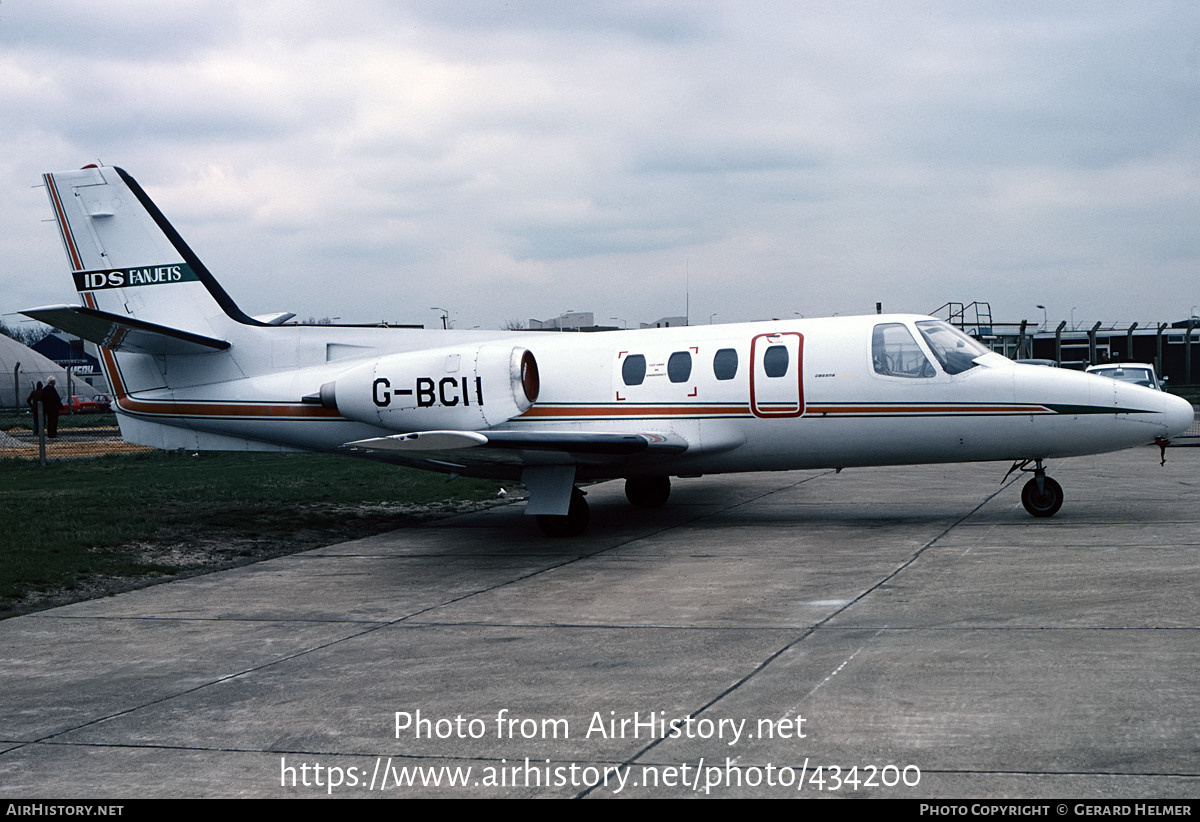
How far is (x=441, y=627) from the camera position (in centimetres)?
908

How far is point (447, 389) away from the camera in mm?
14828

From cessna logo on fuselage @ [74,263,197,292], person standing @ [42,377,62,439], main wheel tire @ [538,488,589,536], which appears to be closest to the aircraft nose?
main wheel tire @ [538,488,589,536]

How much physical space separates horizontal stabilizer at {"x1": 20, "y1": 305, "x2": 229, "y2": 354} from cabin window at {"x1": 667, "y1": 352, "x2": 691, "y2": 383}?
20.8ft

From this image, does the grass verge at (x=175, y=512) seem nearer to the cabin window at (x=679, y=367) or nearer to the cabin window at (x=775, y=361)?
the cabin window at (x=679, y=367)

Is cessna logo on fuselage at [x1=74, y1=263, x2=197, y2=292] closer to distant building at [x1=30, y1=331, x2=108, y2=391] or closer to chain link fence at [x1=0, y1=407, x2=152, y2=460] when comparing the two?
chain link fence at [x1=0, y1=407, x2=152, y2=460]

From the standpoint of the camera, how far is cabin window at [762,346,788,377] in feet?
47.4

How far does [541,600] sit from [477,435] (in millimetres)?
3172

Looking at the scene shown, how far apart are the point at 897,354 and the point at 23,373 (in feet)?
243

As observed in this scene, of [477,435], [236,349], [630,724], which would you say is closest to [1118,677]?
[630,724]

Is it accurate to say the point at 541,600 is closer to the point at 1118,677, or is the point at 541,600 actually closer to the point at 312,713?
the point at 312,713

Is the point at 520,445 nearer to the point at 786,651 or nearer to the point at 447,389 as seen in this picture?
the point at 447,389

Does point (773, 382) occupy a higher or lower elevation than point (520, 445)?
higher

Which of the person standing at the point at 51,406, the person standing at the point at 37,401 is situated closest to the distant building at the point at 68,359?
the person standing at the point at 37,401

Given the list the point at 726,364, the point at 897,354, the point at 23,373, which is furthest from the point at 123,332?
the point at 23,373
